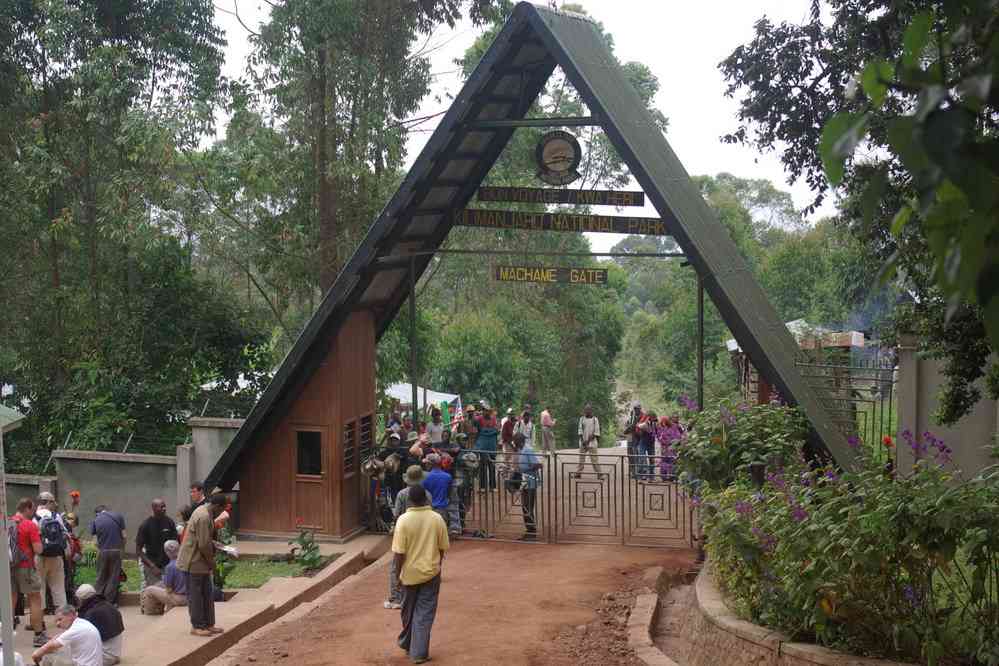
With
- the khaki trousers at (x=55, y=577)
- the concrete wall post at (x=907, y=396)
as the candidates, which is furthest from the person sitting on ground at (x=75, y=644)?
the concrete wall post at (x=907, y=396)

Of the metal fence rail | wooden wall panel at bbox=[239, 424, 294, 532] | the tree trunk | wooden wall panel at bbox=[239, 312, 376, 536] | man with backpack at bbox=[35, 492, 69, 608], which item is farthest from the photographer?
the tree trunk

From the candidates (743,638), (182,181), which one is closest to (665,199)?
(743,638)

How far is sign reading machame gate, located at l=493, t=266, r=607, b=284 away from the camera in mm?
15898

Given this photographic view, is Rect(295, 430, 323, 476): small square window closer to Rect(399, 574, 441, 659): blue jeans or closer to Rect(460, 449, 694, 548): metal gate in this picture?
Rect(460, 449, 694, 548): metal gate

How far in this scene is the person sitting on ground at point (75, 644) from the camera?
1027 cm

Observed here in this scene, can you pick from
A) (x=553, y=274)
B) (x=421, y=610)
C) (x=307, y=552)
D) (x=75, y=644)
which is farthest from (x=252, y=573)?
(x=421, y=610)

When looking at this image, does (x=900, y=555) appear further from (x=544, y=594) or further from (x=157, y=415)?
(x=157, y=415)

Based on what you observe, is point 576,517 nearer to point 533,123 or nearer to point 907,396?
point 907,396

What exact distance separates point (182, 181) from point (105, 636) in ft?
52.0

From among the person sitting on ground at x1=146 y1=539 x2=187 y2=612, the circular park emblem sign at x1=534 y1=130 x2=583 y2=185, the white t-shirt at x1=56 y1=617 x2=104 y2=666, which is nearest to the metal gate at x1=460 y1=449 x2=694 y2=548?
the circular park emblem sign at x1=534 y1=130 x2=583 y2=185

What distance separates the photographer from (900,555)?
7.41 meters

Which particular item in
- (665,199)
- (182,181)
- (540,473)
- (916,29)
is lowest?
(540,473)

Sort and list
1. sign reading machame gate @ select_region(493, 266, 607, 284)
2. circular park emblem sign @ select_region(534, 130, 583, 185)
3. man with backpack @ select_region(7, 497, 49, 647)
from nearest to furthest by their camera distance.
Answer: man with backpack @ select_region(7, 497, 49, 647) → sign reading machame gate @ select_region(493, 266, 607, 284) → circular park emblem sign @ select_region(534, 130, 583, 185)

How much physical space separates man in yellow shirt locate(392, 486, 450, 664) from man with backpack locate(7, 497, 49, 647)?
5371mm
